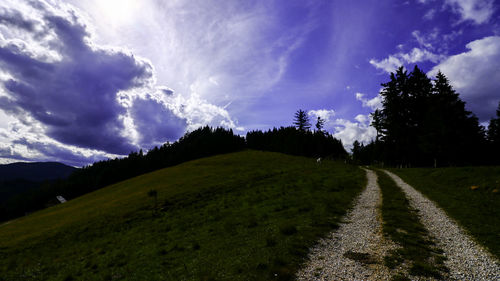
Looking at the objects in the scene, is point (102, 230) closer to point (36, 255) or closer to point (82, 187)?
point (36, 255)

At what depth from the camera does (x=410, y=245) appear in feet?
33.5

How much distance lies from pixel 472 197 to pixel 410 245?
15969 mm

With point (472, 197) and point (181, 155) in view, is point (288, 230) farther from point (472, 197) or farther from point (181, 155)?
point (181, 155)

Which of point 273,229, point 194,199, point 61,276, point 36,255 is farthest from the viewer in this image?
point 194,199

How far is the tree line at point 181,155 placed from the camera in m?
112

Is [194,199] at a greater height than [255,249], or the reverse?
[255,249]

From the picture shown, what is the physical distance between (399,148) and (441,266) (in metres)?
50.3

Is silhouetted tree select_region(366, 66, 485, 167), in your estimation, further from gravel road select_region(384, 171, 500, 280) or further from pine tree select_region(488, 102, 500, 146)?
gravel road select_region(384, 171, 500, 280)

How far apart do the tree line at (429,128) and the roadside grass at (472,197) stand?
11507 millimetres

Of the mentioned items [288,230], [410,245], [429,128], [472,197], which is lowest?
[288,230]

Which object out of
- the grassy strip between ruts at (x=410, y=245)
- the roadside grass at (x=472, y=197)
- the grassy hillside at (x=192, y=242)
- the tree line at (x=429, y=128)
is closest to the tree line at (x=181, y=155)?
the tree line at (x=429, y=128)

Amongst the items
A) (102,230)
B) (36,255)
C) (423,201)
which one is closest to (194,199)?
(102,230)

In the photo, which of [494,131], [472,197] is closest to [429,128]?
[472,197]

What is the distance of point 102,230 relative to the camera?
27359 mm
